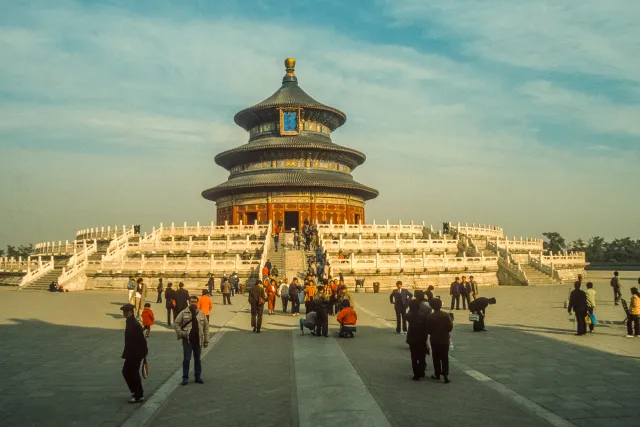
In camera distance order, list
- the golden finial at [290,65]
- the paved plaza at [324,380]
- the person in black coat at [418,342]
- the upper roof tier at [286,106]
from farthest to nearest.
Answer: the golden finial at [290,65] < the upper roof tier at [286,106] < the person in black coat at [418,342] < the paved plaza at [324,380]

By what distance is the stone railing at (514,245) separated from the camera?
41.1 metres

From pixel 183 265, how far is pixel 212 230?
8.58m

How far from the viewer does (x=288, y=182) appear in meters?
51.0

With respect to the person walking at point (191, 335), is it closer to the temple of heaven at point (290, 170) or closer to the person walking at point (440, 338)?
the person walking at point (440, 338)

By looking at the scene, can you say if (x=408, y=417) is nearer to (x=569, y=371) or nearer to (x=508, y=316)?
(x=569, y=371)

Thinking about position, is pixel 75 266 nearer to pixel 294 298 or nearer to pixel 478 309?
pixel 294 298

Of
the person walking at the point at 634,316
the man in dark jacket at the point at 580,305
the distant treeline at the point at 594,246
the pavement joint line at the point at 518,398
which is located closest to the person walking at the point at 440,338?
the pavement joint line at the point at 518,398

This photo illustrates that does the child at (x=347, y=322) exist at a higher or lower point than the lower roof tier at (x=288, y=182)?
lower

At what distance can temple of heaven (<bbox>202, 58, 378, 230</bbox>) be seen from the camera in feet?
173

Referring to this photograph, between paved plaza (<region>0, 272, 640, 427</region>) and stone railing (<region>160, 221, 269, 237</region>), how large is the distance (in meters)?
24.0

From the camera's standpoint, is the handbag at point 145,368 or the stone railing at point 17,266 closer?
the handbag at point 145,368

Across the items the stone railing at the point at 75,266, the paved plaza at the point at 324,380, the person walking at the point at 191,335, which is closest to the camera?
the paved plaza at the point at 324,380

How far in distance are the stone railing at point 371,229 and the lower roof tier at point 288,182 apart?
9161 millimetres

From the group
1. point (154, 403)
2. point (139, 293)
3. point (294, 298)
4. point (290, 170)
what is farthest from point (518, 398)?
point (290, 170)
